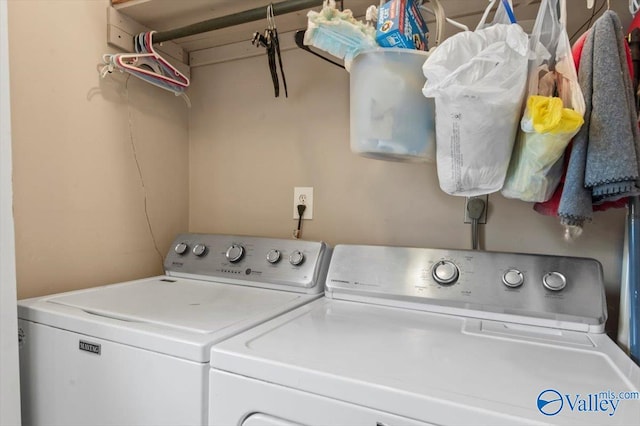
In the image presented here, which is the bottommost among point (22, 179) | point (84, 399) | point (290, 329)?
point (84, 399)

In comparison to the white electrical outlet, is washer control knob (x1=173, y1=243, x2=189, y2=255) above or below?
below

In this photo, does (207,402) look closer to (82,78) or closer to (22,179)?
(22,179)

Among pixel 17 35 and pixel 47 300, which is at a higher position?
pixel 17 35

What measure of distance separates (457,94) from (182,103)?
130 cm

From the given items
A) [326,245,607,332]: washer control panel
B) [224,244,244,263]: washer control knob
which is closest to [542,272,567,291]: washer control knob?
[326,245,607,332]: washer control panel

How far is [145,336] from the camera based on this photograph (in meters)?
0.76

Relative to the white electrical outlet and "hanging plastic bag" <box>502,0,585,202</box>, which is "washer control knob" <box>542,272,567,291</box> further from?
the white electrical outlet

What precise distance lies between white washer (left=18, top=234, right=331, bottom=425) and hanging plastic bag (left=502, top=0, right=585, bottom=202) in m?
0.61

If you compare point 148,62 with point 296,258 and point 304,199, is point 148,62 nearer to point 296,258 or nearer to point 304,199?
point 304,199

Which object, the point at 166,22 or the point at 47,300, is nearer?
the point at 47,300

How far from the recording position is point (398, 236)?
1349 millimetres

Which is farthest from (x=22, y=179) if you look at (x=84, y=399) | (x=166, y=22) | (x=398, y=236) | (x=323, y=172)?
(x=398, y=236)

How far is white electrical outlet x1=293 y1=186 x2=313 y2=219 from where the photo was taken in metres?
1.49

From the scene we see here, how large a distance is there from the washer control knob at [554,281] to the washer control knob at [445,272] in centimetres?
21
